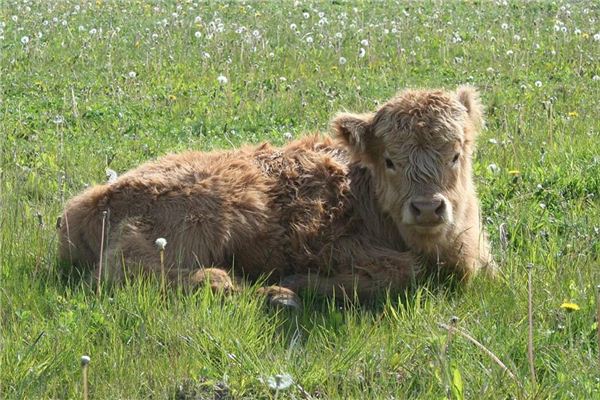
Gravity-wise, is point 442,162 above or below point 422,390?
above

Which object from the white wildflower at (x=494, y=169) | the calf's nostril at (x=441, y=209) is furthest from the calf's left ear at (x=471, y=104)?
the white wildflower at (x=494, y=169)

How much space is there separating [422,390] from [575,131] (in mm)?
5648

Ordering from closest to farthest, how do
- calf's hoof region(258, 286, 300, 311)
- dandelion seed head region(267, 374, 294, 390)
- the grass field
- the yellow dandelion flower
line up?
dandelion seed head region(267, 374, 294, 390) → the grass field → the yellow dandelion flower → calf's hoof region(258, 286, 300, 311)

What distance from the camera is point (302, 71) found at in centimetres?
1308

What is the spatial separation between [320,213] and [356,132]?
0.60 metres

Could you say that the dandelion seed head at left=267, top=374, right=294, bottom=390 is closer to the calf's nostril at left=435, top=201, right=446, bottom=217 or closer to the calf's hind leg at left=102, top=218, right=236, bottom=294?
the calf's hind leg at left=102, top=218, right=236, bottom=294

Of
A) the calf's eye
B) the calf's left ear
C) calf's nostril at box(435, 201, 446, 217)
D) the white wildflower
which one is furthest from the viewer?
the white wildflower

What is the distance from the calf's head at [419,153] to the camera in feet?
20.1

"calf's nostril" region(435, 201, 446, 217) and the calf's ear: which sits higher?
the calf's ear

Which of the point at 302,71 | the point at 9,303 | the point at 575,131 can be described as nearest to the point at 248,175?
the point at 9,303

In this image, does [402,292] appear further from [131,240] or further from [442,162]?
[131,240]

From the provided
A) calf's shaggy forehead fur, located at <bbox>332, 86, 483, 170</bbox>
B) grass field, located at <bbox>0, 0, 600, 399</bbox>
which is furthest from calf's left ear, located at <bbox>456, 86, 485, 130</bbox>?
grass field, located at <bbox>0, 0, 600, 399</bbox>

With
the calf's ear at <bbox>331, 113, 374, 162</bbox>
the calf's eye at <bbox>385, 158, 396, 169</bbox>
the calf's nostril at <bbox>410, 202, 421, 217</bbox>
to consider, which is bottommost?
the calf's nostril at <bbox>410, 202, 421, 217</bbox>

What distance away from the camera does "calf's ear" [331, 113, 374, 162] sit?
6.58 m
